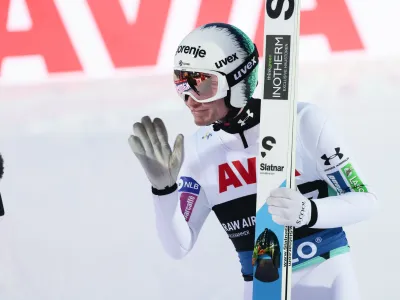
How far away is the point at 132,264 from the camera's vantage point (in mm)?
3641

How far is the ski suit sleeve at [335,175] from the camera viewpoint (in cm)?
301

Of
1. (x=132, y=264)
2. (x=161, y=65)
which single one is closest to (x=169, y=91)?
(x=161, y=65)

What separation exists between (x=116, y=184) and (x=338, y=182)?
3.46 ft

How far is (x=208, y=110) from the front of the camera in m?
3.17

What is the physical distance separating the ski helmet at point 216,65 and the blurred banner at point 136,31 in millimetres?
409

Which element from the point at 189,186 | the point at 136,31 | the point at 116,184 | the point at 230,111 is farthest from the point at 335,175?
the point at 136,31

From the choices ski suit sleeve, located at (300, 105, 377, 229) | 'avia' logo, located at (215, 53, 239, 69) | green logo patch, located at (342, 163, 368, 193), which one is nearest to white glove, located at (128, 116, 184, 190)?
'avia' logo, located at (215, 53, 239, 69)

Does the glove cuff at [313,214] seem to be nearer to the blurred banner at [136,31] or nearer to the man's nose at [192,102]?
the man's nose at [192,102]

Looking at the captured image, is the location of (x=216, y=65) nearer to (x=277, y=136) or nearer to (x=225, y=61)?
(x=225, y=61)

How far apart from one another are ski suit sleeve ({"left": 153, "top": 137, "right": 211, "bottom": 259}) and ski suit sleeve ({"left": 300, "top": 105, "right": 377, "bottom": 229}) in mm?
461

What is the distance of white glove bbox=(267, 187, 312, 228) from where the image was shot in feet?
9.59

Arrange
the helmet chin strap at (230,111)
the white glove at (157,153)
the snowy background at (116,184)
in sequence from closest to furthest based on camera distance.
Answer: the white glove at (157,153), the helmet chin strap at (230,111), the snowy background at (116,184)

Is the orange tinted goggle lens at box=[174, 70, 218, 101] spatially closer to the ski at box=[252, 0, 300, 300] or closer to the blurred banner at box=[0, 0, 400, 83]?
the ski at box=[252, 0, 300, 300]

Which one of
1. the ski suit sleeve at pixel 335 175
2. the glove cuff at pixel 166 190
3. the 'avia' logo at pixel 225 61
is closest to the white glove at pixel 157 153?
the glove cuff at pixel 166 190
